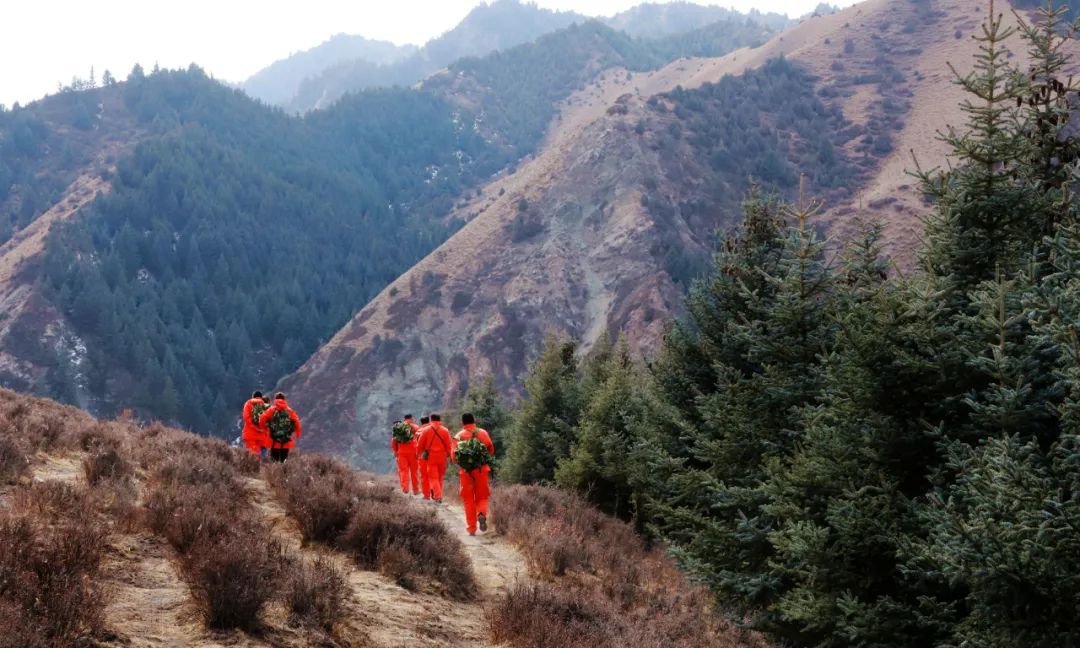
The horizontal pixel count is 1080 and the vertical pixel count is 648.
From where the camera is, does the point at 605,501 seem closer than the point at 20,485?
No

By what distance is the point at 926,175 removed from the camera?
7918mm

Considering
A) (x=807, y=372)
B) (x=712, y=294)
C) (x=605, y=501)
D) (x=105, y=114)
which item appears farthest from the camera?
(x=105, y=114)

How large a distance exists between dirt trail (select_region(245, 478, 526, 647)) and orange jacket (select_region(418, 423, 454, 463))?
16.5 ft

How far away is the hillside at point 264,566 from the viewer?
17.6 ft

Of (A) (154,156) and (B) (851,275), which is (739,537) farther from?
→ (A) (154,156)

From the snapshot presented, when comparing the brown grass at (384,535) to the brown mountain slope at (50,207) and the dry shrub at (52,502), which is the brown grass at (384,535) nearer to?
Result: the dry shrub at (52,502)

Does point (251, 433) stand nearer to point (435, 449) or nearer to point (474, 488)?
point (435, 449)

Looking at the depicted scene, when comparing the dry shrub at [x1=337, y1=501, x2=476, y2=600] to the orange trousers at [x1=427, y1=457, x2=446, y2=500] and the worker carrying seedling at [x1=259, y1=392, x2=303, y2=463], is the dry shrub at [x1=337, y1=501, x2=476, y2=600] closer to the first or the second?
the worker carrying seedling at [x1=259, y1=392, x2=303, y2=463]

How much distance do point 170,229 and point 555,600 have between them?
134 meters

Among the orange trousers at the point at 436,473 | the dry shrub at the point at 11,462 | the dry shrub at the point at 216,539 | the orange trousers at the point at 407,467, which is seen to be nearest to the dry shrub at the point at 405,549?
the dry shrub at the point at 216,539

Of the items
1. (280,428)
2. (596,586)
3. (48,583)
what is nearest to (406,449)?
(280,428)

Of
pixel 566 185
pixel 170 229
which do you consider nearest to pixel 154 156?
pixel 170 229

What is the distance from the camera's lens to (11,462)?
8.03 meters

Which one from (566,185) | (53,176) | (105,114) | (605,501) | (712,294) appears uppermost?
(105,114)
